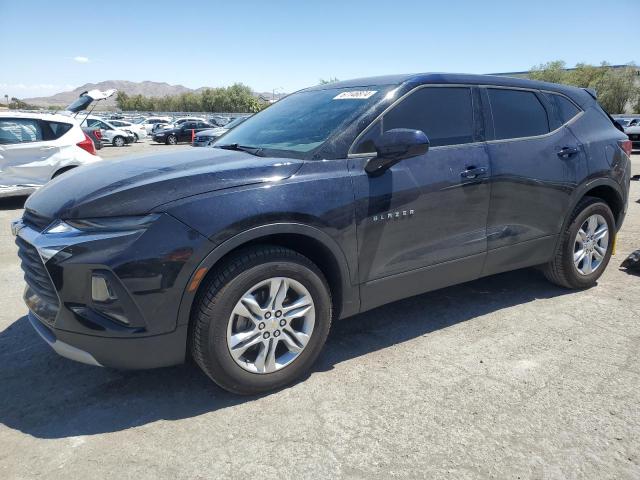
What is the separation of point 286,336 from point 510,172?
81.3 inches

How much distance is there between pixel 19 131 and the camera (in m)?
8.30

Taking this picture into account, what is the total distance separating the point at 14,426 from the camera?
8.20 ft

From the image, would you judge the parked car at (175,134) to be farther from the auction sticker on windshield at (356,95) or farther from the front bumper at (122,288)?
the front bumper at (122,288)

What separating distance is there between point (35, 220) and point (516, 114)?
3.38 metres

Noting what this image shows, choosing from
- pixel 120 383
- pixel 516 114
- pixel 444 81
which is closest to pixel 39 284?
pixel 120 383

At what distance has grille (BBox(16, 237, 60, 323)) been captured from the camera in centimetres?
248

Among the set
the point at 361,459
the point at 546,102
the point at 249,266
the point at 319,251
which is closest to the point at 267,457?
the point at 361,459

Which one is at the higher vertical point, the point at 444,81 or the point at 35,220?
the point at 444,81

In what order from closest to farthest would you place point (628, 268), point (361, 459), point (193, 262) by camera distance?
point (361, 459)
point (193, 262)
point (628, 268)

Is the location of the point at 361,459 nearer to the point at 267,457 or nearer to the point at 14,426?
the point at 267,457

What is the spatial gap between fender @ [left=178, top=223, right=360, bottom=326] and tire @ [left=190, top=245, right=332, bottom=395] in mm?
82

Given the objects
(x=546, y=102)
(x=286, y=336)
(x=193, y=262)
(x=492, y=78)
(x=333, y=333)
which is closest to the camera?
(x=193, y=262)

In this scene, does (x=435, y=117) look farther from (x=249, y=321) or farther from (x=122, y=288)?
(x=122, y=288)

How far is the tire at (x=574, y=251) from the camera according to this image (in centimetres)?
416
